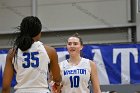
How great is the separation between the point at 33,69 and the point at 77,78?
978mm

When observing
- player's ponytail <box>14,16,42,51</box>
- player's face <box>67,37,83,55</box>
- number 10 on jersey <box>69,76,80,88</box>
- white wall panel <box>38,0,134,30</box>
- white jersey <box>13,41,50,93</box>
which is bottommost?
number 10 on jersey <box>69,76,80,88</box>

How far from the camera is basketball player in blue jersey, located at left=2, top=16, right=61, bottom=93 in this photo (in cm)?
218

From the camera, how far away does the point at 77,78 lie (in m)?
3.10

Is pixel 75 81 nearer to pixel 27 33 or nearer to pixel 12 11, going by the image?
pixel 27 33

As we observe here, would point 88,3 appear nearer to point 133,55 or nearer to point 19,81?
point 133,55

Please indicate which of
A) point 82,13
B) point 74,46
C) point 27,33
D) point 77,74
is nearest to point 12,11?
point 82,13

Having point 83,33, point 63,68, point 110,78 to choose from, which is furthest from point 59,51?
point 63,68

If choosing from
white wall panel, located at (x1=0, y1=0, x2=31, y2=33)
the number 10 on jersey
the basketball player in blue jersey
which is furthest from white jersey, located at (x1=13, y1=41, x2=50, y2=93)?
white wall panel, located at (x1=0, y1=0, x2=31, y2=33)

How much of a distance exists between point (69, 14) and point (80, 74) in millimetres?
5426

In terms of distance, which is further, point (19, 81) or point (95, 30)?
point (95, 30)

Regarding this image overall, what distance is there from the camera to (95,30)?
8438mm

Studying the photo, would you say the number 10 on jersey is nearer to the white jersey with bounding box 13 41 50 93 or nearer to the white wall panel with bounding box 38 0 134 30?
the white jersey with bounding box 13 41 50 93

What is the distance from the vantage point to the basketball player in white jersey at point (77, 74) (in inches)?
122

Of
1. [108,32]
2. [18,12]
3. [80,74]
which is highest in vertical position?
[18,12]
